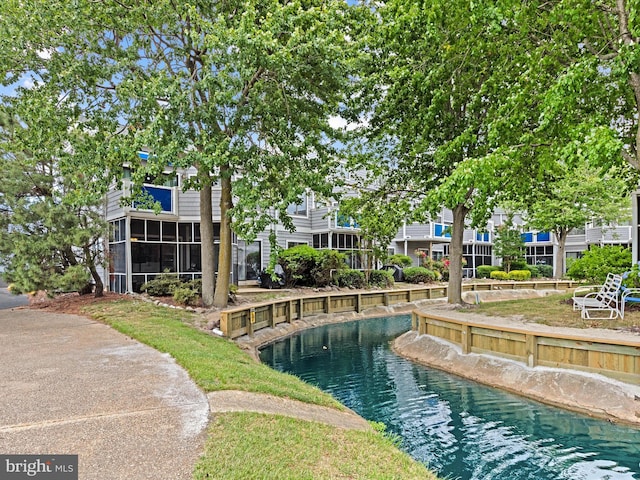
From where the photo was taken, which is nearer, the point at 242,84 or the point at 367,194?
the point at 242,84

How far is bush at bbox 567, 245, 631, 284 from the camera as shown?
12438 mm

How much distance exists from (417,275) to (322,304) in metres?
10.2

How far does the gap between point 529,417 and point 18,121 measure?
54.8 feet

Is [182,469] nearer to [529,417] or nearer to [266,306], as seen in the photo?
[529,417]

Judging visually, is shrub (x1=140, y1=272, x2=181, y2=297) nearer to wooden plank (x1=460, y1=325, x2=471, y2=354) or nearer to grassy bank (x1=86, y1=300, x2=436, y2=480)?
grassy bank (x1=86, y1=300, x2=436, y2=480)

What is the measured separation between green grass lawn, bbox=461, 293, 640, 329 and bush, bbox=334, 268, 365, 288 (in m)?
8.24

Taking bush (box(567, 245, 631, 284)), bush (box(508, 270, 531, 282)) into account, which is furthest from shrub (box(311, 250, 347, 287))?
bush (box(508, 270, 531, 282))

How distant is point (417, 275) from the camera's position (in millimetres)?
25172

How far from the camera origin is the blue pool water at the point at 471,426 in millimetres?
5332

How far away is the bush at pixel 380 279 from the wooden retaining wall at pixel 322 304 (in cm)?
222

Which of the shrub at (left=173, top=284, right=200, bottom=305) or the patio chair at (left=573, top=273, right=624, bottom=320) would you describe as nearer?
the patio chair at (left=573, top=273, right=624, bottom=320)

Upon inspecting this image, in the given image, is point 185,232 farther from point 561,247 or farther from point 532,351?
point 561,247

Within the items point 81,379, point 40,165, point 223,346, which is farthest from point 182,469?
point 40,165

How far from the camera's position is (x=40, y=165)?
14023 millimetres
